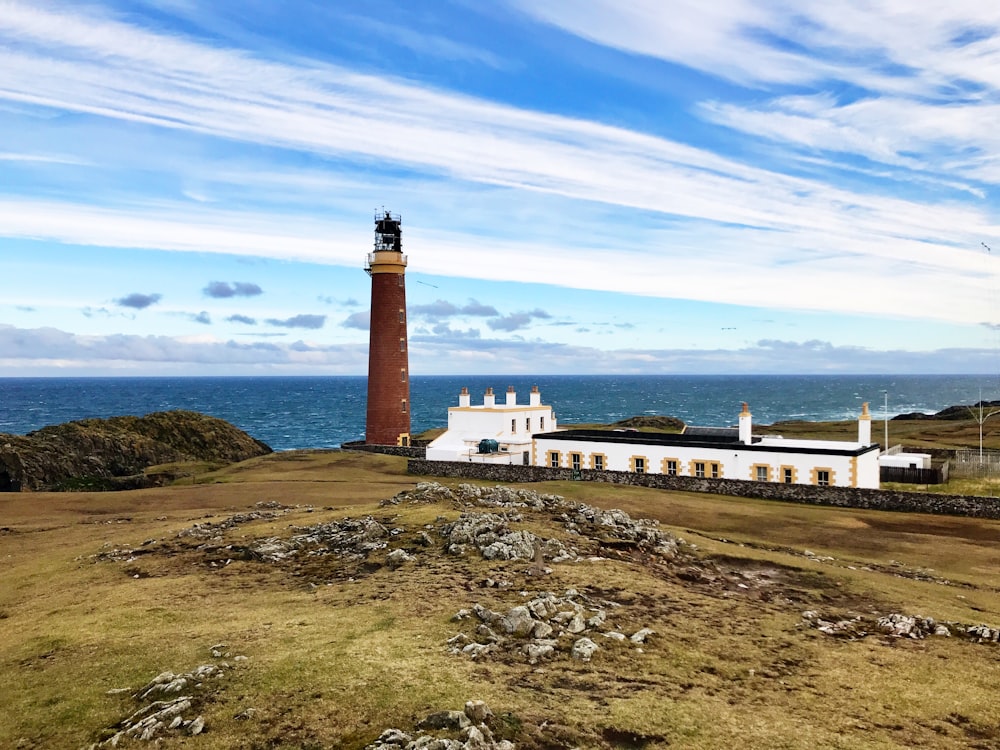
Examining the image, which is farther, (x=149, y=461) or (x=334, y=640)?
(x=149, y=461)

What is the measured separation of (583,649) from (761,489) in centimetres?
3658

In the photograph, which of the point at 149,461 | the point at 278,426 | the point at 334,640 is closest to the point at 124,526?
the point at 334,640

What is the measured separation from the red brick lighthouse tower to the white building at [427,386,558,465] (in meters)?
10.5

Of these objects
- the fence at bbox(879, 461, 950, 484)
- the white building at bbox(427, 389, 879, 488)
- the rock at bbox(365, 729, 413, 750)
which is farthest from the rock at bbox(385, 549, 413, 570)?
the fence at bbox(879, 461, 950, 484)

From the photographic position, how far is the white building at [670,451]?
49.5 m

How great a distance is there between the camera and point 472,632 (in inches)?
723

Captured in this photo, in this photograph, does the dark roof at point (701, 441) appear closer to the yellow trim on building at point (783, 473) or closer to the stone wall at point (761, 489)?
the yellow trim on building at point (783, 473)

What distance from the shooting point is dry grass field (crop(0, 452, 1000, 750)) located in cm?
1407

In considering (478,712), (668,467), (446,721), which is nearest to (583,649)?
(478,712)

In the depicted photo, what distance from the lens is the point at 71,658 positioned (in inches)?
703

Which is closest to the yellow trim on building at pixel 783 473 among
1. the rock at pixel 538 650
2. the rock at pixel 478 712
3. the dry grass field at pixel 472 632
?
the dry grass field at pixel 472 632

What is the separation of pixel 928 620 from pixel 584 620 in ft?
34.3

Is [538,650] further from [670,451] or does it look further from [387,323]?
[387,323]

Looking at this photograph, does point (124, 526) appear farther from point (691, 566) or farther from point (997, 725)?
point (997, 725)
